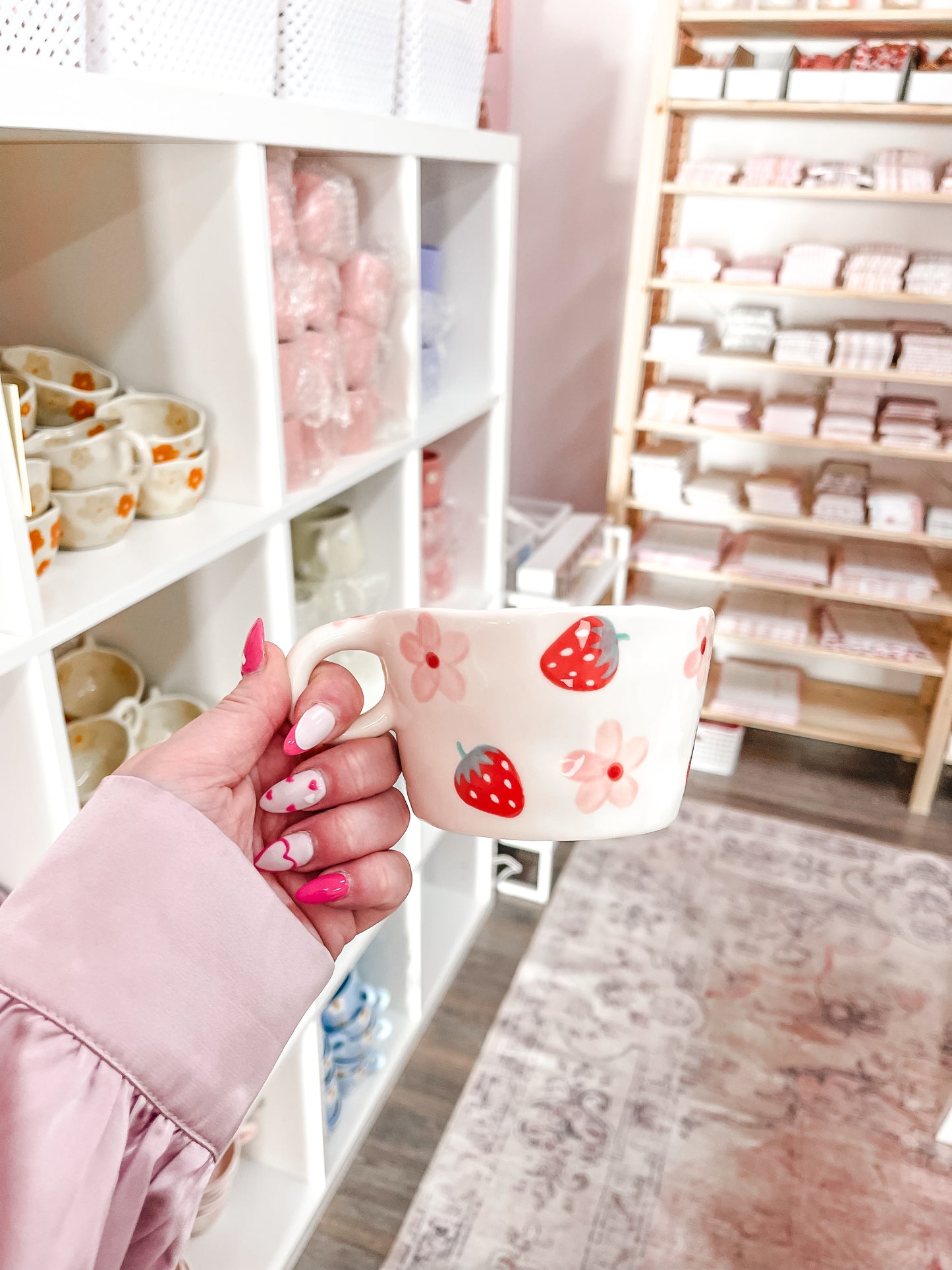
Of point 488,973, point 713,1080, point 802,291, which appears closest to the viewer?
point 713,1080

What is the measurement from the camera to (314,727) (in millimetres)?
648

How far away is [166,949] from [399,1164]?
1.21m

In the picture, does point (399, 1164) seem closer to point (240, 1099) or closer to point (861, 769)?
point (240, 1099)

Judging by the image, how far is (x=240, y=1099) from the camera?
63cm

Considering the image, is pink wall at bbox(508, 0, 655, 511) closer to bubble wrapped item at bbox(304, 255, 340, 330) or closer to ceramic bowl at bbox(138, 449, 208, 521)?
bubble wrapped item at bbox(304, 255, 340, 330)

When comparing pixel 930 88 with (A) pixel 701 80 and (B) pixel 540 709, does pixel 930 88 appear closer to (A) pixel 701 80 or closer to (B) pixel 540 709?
(A) pixel 701 80

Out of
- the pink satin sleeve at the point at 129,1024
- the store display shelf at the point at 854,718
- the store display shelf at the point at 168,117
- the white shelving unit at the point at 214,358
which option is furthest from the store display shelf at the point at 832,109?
the pink satin sleeve at the point at 129,1024

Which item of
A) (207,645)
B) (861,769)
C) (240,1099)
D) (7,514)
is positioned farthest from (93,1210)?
(861,769)

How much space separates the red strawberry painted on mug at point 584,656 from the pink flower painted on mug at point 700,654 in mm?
53

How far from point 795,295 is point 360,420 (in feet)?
4.99

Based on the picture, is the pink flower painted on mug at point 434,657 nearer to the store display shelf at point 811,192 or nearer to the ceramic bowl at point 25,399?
the ceramic bowl at point 25,399

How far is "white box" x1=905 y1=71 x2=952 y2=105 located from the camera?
2006 mm

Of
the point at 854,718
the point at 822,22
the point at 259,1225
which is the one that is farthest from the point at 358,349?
the point at 854,718

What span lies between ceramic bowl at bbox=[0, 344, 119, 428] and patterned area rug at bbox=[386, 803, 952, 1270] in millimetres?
1299
